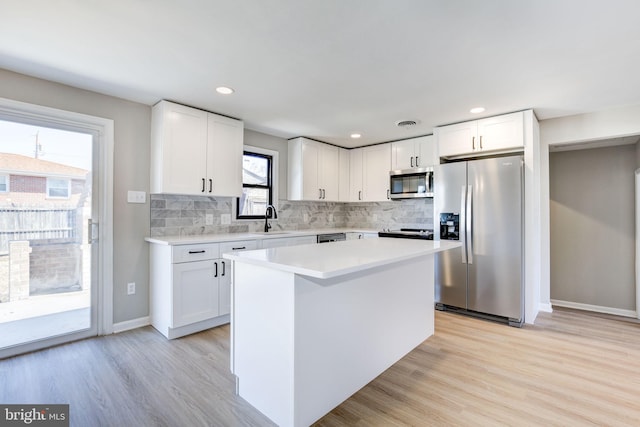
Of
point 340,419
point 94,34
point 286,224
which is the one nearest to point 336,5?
point 94,34

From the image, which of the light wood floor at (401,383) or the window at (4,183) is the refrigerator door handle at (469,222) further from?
the window at (4,183)

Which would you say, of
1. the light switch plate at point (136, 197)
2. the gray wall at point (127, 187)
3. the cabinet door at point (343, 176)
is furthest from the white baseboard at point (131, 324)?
the cabinet door at point (343, 176)

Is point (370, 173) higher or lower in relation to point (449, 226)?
higher

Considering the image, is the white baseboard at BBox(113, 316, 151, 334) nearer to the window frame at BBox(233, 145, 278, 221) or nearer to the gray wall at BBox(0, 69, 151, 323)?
the gray wall at BBox(0, 69, 151, 323)

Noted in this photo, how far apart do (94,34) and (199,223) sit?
2.08 metres

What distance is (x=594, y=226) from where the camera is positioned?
3875 millimetres

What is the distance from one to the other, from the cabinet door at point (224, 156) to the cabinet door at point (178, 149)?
78 mm

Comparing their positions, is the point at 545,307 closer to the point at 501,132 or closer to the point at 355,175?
the point at 501,132

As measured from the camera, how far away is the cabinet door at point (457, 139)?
11.7 ft

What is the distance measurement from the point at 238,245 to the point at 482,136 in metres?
3.00

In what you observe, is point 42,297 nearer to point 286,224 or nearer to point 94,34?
point 94,34

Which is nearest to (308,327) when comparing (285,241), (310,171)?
(285,241)

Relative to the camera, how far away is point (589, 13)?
5.56 feet

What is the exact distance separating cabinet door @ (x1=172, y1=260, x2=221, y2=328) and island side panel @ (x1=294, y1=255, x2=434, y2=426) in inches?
68.8
